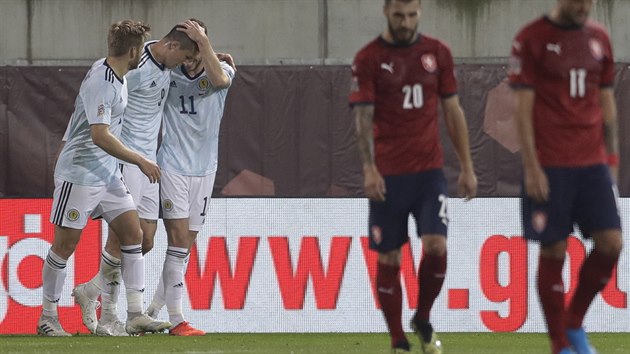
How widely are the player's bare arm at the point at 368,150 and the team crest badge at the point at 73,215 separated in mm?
2978

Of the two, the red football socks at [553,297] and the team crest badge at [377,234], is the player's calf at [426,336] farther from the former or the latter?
the red football socks at [553,297]

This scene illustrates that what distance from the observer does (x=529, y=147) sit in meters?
7.16

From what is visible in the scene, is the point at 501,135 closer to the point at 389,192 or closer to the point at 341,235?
the point at 341,235

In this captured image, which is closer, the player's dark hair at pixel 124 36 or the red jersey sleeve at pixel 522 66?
the red jersey sleeve at pixel 522 66

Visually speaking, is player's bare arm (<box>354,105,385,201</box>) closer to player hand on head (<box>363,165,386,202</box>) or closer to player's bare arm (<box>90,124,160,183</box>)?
player hand on head (<box>363,165,386,202</box>)

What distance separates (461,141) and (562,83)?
98 cm

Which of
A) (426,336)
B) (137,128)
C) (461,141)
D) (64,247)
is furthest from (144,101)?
(426,336)

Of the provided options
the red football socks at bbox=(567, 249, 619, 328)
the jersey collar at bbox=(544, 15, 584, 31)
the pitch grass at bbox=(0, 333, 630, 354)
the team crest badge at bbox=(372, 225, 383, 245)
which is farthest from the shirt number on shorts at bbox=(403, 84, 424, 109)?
the pitch grass at bbox=(0, 333, 630, 354)

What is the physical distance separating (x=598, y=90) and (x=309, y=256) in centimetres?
510

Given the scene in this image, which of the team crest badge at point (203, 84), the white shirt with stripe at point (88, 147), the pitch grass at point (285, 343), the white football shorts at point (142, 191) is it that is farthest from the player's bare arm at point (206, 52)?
the pitch grass at point (285, 343)

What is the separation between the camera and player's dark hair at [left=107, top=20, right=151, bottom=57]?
10180mm

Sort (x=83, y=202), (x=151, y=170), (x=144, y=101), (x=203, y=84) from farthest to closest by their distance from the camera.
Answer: (x=203, y=84) < (x=144, y=101) < (x=83, y=202) < (x=151, y=170)

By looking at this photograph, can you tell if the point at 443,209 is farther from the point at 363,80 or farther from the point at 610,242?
the point at 610,242

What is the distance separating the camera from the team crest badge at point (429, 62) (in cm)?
810
